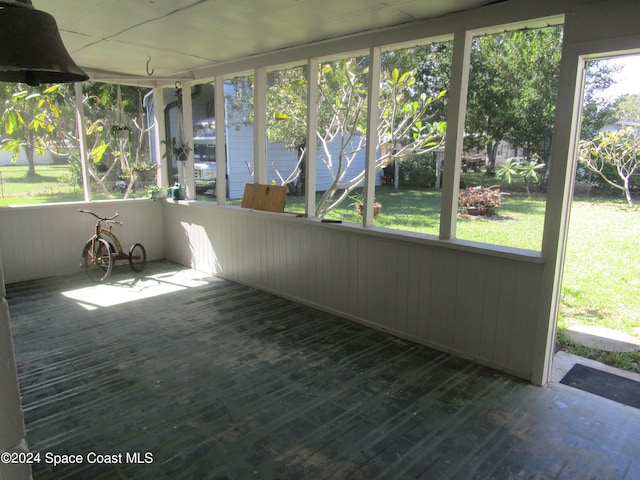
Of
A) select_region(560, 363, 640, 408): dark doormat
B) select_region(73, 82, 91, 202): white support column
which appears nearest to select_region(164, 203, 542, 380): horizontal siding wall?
select_region(560, 363, 640, 408): dark doormat

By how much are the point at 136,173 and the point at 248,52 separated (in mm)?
2762

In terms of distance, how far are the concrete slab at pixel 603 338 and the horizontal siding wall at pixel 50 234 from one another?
5.60 m

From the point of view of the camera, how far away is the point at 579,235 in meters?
4.75

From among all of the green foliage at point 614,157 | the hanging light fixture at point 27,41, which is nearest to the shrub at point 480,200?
the green foliage at point 614,157

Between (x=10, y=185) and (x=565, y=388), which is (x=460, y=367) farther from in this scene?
(x=10, y=185)

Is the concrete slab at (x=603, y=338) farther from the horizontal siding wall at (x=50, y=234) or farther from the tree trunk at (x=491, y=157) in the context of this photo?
the horizontal siding wall at (x=50, y=234)

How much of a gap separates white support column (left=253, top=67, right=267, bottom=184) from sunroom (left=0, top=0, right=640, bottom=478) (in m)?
0.02

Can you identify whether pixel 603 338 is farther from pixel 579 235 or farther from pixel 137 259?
pixel 137 259

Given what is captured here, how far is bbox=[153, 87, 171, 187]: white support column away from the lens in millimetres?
6365

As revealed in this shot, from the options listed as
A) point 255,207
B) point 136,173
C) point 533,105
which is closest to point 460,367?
point 533,105

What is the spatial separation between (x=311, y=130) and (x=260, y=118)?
0.78m

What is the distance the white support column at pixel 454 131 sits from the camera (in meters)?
3.19

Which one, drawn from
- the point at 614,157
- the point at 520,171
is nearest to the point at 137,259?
the point at 520,171

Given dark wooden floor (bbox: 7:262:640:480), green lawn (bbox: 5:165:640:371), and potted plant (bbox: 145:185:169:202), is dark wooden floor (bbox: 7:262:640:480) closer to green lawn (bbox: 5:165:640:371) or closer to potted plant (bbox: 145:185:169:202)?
green lawn (bbox: 5:165:640:371)
